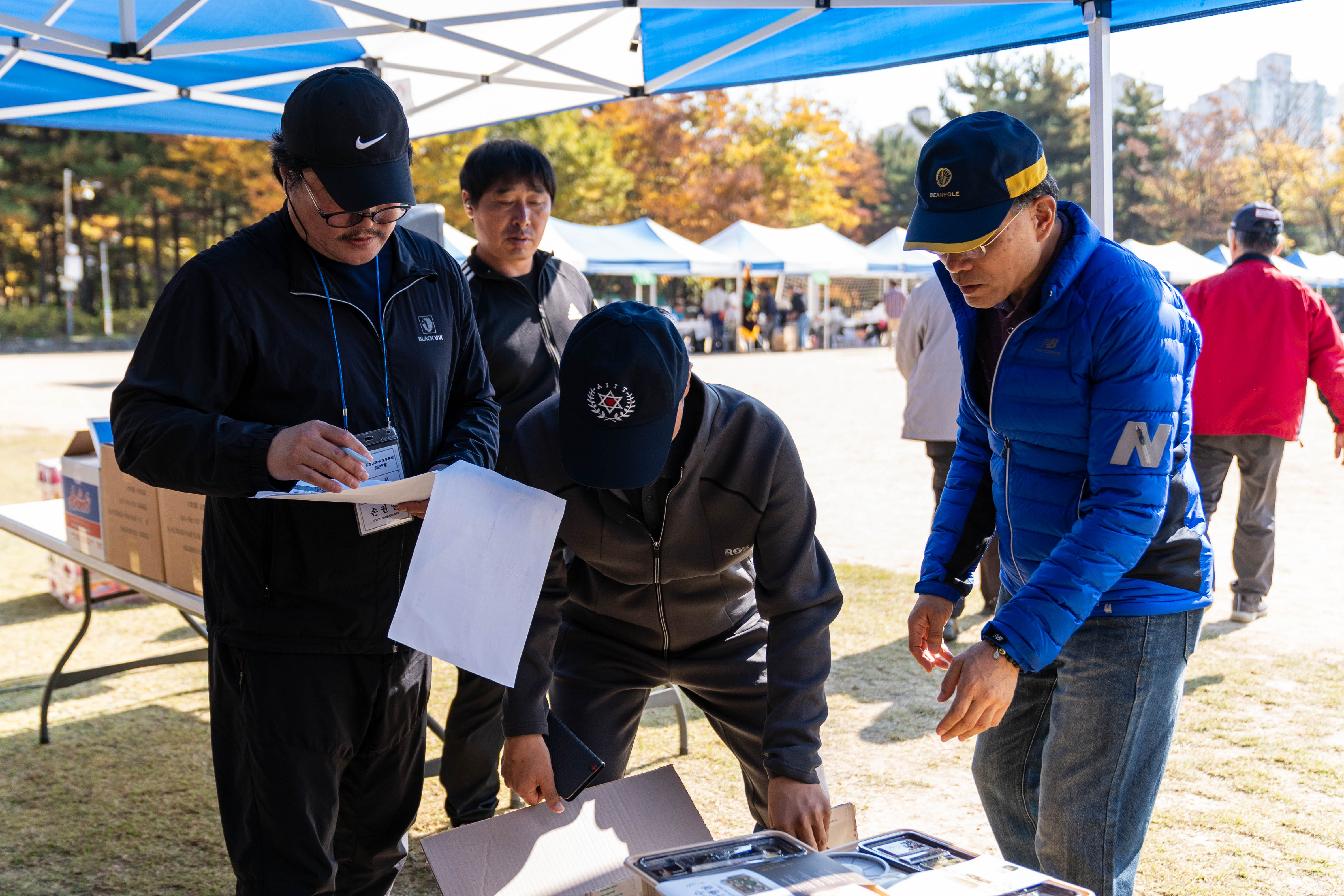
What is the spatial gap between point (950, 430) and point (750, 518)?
3.17 m

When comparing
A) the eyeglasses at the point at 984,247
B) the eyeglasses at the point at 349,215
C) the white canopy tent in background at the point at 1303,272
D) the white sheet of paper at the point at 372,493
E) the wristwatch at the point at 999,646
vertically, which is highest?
the white canopy tent in background at the point at 1303,272

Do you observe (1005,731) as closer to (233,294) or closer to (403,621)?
(403,621)

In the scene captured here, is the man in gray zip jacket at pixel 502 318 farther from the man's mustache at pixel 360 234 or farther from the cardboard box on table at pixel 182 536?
the man's mustache at pixel 360 234

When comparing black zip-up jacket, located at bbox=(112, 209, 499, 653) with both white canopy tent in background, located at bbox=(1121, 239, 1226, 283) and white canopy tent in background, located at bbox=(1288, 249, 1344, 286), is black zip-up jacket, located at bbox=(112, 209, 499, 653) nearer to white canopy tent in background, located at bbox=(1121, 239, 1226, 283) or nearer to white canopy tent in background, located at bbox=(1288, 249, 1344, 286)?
white canopy tent in background, located at bbox=(1121, 239, 1226, 283)

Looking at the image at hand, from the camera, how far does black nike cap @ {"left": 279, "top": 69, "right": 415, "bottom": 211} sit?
184cm

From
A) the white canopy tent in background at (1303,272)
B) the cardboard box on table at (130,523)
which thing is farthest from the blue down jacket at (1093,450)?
the white canopy tent in background at (1303,272)

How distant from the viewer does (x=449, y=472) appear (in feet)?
5.99

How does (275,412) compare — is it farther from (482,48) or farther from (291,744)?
(482,48)

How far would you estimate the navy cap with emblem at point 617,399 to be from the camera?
172 cm

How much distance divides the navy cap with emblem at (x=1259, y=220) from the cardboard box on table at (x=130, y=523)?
4903 mm

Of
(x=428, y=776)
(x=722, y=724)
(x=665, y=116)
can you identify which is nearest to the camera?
Result: (x=722, y=724)

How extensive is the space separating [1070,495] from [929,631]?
44 cm

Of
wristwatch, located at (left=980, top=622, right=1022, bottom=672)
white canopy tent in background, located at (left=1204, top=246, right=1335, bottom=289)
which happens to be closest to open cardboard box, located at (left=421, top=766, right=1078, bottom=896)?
wristwatch, located at (left=980, top=622, right=1022, bottom=672)

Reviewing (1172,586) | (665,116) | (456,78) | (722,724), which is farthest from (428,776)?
(665,116)
